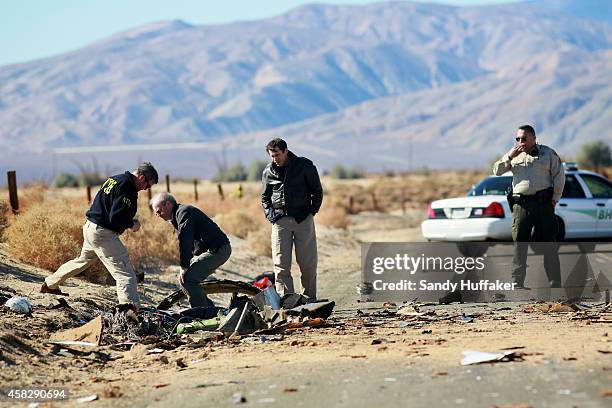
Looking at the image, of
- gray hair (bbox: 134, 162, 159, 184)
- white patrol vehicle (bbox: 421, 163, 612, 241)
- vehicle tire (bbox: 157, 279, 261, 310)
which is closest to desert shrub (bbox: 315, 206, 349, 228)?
white patrol vehicle (bbox: 421, 163, 612, 241)

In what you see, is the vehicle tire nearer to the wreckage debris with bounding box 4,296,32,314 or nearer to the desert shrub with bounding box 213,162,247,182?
the wreckage debris with bounding box 4,296,32,314

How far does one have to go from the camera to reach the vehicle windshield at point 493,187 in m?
20.1

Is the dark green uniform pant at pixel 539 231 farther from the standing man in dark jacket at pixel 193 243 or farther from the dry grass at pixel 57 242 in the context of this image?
the dry grass at pixel 57 242

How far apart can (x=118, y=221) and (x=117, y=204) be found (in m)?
0.18

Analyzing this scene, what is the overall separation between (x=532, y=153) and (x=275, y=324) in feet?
12.1

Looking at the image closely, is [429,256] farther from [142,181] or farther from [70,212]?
[70,212]

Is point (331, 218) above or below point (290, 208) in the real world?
below

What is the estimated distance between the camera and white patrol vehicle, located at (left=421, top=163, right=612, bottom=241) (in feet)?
63.8

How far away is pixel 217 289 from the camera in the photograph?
14.0 meters

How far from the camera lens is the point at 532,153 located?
1402cm

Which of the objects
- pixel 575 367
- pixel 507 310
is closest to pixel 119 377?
pixel 575 367

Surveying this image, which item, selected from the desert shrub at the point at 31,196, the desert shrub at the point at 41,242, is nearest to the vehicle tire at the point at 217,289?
the desert shrub at the point at 41,242

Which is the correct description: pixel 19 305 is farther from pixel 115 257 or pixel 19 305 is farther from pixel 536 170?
pixel 536 170

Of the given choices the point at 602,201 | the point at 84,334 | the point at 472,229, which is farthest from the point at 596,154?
the point at 84,334
